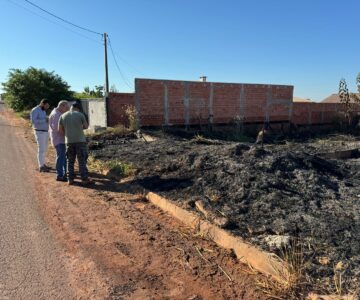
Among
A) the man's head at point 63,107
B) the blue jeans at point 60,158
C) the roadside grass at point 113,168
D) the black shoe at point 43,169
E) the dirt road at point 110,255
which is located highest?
the man's head at point 63,107

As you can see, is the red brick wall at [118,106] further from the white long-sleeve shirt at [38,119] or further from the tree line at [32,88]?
the tree line at [32,88]

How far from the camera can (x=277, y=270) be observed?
136 inches

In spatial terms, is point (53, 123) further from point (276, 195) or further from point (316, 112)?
point (316, 112)

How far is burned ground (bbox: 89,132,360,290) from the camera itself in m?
3.87

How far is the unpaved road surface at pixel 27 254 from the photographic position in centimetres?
327

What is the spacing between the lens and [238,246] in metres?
4.07

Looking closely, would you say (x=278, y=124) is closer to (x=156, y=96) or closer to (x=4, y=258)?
(x=156, y=96)

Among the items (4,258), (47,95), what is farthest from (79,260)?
(47,95)

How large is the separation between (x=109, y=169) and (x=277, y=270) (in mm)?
5430

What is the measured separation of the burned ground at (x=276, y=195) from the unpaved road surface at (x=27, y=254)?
215 centimetres

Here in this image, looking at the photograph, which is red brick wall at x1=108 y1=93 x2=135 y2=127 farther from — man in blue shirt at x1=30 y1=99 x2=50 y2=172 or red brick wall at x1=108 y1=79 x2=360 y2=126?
man in blue shirt at x1=30 y1=99 x2=50 y2=172

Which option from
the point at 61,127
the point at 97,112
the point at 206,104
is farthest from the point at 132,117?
the point at 61,127

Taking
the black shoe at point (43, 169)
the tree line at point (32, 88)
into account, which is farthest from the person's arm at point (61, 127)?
the tree line at point (32, 88)

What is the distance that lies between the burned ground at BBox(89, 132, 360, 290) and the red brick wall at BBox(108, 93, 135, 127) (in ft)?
21.9
